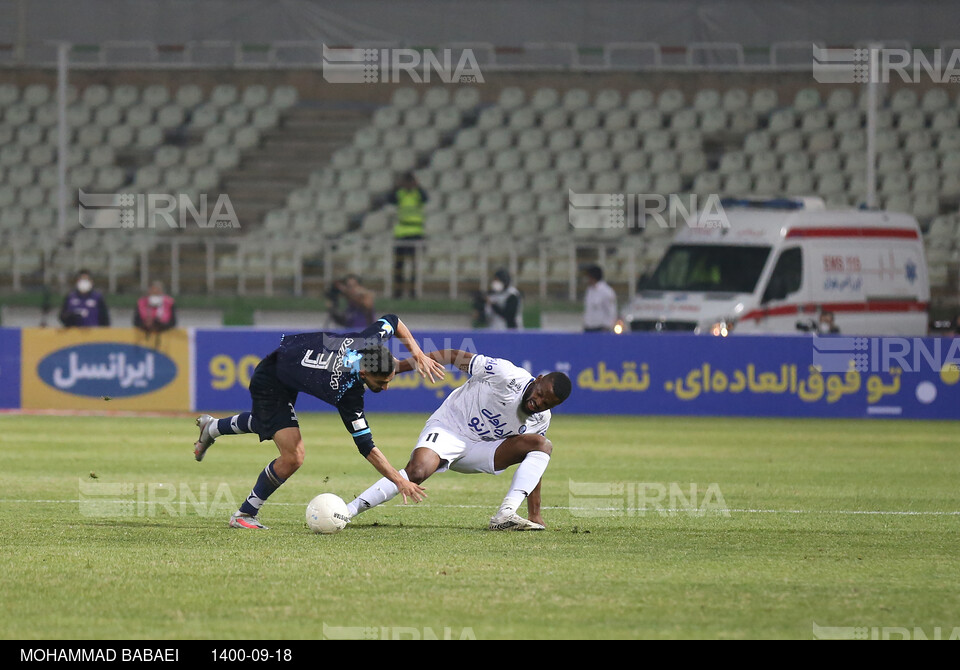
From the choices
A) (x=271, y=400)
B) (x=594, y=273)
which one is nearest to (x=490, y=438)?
(x=271, y=400)

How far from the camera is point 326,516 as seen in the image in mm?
10133

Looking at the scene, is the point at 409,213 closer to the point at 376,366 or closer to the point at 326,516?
the point at 326,516

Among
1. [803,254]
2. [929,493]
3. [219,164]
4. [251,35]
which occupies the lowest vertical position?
[929,493]

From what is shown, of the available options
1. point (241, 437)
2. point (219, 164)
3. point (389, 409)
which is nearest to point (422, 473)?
point (241, 437)

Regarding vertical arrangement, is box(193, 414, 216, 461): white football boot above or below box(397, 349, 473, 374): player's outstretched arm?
below

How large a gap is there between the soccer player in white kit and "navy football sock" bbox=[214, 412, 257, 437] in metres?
1.01

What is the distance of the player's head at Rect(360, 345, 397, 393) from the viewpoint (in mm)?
9695

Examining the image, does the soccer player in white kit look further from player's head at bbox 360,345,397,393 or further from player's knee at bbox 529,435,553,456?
→ player's head at bbox 360,345,397,393

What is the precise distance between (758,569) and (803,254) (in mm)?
16287

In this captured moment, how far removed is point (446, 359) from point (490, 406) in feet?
2.37

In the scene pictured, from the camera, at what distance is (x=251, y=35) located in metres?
34.3

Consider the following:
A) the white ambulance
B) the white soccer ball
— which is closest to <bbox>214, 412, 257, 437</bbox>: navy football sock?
the white soccer ball

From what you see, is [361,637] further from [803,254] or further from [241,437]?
[803,254]

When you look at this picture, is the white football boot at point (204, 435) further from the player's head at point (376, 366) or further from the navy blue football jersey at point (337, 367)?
the player's head at point (376, 366)
